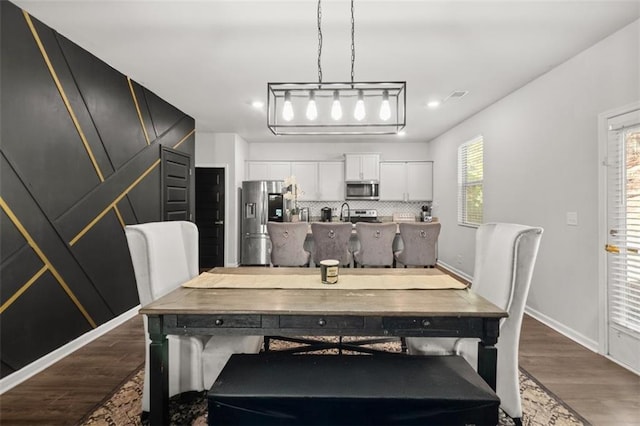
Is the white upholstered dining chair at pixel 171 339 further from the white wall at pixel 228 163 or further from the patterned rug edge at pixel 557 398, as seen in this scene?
the white wall at pixel 228 163

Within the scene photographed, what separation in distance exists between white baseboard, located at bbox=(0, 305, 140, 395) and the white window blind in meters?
4.34

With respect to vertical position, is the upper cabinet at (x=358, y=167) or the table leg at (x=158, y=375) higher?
the upper cabinet at (x=358, y=167)

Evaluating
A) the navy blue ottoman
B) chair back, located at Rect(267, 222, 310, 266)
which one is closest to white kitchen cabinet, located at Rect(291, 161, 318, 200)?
chair back, located at Rect(267, 222, 310, 266)

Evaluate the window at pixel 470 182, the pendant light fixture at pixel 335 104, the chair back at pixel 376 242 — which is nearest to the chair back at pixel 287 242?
the chair back at pixel 376 242

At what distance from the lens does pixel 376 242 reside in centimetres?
369

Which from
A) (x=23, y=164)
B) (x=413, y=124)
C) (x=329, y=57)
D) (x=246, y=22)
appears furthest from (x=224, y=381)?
(x=413, y=124)

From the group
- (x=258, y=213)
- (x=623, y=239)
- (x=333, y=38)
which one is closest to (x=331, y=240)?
(x=333, y=38)

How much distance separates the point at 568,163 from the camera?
9.72 ft

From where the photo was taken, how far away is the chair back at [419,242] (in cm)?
374

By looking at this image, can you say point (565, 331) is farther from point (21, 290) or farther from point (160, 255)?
point (21, 290)

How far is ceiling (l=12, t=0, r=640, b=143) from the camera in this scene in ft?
7.29

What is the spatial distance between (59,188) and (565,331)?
4591mm

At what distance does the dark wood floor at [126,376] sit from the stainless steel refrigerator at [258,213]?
3.19 meters

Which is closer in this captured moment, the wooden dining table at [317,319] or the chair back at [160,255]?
the wooden dining table at [317,319]
